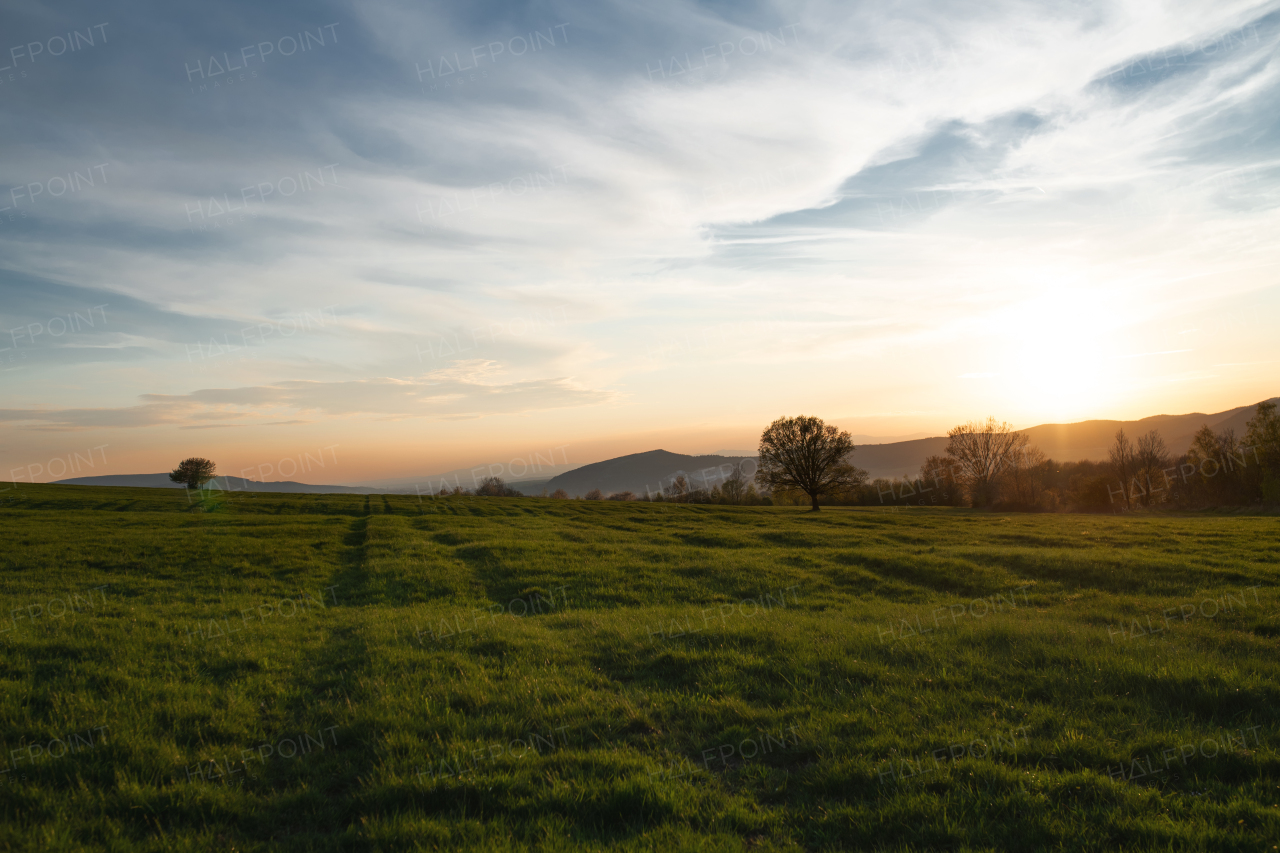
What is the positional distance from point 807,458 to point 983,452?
33500 millimetres

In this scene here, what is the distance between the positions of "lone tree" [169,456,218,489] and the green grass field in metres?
82.5

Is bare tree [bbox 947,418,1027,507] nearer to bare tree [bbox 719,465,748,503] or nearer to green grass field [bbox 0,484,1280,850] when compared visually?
bare tree [bbox 719,465,748,503]

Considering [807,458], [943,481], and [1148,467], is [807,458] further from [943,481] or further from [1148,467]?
[1148,467]

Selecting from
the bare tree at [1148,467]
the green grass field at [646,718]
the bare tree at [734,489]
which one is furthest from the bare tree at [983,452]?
the green grass field at [646,718]

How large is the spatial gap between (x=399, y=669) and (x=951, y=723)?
25.7 ft

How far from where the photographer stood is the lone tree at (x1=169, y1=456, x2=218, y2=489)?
8481cm

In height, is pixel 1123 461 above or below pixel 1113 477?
above

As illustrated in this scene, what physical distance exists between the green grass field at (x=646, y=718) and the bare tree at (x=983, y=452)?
70382 mm

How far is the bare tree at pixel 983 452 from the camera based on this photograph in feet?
263

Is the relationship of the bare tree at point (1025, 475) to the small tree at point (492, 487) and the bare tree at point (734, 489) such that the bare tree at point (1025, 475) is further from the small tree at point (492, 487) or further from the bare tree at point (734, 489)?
the small tree at point (492, 487)

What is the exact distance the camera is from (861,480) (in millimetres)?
67562

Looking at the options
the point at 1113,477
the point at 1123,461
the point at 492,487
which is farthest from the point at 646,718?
the point at 492,487

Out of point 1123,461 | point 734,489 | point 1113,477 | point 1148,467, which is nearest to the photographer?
point 1113,477

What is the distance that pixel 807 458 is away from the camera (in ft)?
214
